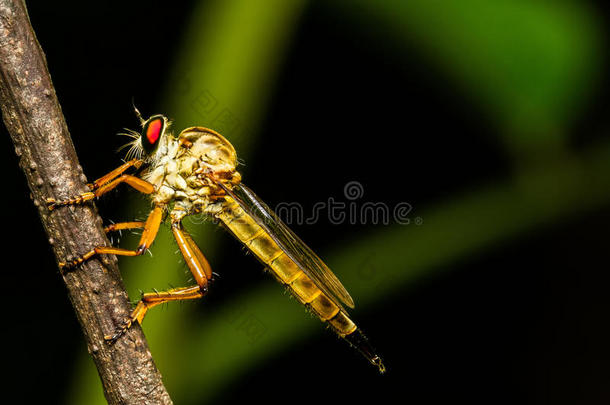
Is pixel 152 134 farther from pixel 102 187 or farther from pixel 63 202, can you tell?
pixel 63 202

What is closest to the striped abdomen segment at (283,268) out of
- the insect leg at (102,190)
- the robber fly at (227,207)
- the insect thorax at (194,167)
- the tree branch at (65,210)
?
the robber fly at (227,207)

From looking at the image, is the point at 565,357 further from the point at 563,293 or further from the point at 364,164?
the point at 364,164

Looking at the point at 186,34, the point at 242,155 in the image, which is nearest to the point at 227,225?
the point at 242,155

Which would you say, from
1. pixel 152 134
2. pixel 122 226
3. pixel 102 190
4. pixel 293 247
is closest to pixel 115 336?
pixel 102 190

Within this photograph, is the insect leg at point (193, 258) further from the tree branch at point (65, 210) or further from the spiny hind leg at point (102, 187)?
the tree branch at point (65, 210)

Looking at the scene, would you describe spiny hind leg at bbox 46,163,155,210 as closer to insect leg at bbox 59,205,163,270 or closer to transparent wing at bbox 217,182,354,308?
insect leg at bbox 59,205,163,270

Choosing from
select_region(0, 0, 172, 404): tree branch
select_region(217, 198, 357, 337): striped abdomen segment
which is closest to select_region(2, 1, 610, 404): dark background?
select_region(217, 198, 357, 337): striped abdomen segment

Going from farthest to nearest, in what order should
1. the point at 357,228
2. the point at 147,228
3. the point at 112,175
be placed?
the point at 357,228, the point at 147,228, the point at 112,175
